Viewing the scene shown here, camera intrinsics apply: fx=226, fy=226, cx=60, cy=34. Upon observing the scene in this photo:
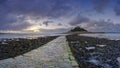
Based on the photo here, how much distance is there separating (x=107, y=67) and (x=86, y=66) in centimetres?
145

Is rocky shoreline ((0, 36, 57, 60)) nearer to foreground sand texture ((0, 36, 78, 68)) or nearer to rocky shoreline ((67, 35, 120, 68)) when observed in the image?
foreground sand texture ((0, 36, 78, 68))

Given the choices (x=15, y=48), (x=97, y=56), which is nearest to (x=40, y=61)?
(x=97, y=56)

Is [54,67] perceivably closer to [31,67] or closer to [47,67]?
[47,67]

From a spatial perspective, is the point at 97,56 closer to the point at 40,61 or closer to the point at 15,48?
the point at 40,61

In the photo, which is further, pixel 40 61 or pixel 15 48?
pixel 15 48

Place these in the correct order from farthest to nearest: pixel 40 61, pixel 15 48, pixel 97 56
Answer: pixel 15 48
pixel 97 56
pixel 40 61

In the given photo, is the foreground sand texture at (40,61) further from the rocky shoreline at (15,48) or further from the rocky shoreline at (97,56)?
the rocky shoreline at (15,48)

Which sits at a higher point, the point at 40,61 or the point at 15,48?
the point at 15,48

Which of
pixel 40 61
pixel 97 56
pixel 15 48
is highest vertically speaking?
pixel 15 48

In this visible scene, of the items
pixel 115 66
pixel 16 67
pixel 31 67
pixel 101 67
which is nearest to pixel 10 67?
pixel 16 67

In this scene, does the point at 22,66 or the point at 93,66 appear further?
the point at 93,66

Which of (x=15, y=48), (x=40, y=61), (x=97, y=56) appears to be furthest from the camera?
(x=15, y=48)

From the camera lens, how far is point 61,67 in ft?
33.5

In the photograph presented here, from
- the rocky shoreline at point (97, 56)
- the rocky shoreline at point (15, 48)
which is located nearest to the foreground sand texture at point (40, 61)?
the rocky shoreline at point (97, 56)
